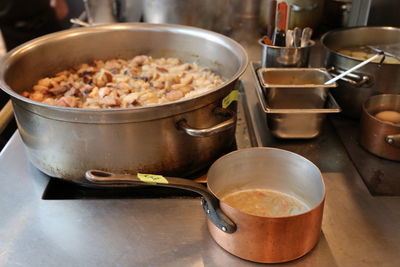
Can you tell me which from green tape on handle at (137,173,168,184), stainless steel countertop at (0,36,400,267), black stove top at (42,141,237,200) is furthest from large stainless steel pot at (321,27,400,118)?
green tape on handle at (137,173,168,184)

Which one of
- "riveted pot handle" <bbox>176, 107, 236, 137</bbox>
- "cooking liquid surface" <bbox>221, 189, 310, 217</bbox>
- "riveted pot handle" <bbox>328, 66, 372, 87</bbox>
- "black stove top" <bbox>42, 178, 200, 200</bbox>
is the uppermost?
"riveted pot handle" <bbox>176, 107, 236, 137</bbox>

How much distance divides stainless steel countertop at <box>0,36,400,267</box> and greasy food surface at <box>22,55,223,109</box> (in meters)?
0.25

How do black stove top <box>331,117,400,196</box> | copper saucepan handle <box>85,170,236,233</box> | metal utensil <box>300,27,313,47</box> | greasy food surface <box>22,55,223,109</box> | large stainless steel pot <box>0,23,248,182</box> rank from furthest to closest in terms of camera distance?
metal utensil <box>300,27,313,47</box>, greasy food surface <box>22,55,223,109</box>, black stove top <box>331,117,400,196</box>, large stainless steel pot <box>0,23,248,182</box>, copper saucepan handle <box>85,170,236,233</box>

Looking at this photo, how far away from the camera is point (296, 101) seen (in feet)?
3.54

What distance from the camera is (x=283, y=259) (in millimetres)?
739

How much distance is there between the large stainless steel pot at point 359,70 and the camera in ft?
3.56

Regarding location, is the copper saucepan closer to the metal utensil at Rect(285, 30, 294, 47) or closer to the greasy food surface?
the greasy food surface

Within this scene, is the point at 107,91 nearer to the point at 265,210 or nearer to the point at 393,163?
the point at 265,210

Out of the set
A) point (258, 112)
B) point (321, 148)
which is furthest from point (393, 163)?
point (258, 112)

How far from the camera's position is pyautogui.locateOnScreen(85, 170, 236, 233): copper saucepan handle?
2.24 feet

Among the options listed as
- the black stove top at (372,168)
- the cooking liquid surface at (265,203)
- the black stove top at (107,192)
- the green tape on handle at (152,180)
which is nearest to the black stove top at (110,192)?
the black stove top at (107,192)

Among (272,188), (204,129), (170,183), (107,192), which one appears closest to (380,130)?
(272,188)

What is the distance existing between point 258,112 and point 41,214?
684 millimetres

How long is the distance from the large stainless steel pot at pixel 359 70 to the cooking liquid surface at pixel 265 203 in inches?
16.9
